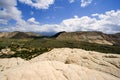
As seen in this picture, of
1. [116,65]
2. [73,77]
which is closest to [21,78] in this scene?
[73,77]

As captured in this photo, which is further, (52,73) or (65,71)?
(65,71)

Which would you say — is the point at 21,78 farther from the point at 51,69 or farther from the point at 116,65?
the point at 116,65

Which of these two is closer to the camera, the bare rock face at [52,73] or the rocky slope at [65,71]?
the bare rock face at [52,73]

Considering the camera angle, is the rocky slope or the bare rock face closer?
the bare rock face

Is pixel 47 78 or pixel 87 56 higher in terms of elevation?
pixel 87 56

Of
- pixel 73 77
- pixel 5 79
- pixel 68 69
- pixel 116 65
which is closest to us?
pixel 5 79

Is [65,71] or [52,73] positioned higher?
[65,71]

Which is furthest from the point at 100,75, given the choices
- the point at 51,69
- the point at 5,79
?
the point at 5,79

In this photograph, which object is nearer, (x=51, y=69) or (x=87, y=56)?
(x=51, y=69)

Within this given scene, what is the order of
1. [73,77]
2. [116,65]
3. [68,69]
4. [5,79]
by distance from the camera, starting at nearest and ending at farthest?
[5,79] → [73,77] → [68,69] → [116,65]
